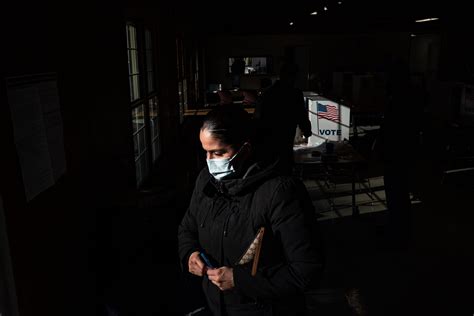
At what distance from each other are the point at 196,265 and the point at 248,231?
29 cm

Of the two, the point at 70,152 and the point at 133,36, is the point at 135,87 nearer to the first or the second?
the point at 133,36

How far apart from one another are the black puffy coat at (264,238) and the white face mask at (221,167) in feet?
0.11

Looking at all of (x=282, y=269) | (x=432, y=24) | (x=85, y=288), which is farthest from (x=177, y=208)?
(x=432, y=24)

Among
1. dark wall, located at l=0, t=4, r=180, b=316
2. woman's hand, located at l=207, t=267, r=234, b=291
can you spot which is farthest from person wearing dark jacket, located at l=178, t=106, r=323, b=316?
dark wall, located at l=0, t=4, r=180, b=316

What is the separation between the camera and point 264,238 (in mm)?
1594

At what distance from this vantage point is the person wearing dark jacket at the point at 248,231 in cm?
156

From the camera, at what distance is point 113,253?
2.81 meters

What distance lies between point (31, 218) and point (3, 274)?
0.27 m

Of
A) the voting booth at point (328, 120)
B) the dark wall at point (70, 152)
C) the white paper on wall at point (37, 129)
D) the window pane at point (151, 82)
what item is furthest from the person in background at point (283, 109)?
the white paper on wall at point (37, 129)

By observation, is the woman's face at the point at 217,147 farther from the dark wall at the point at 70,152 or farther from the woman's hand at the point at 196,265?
the dark wall at the point at 70,152

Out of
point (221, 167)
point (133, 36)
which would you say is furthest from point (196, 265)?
point (133, 36)

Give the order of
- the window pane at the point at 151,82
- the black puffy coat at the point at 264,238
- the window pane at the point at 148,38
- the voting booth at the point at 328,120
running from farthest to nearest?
1. the voting booth at the point at 328,120
2. the window pane at the point at 151,82
3. the window pane at the point at 148,38
4. the black puffy coat at the point at 264,238

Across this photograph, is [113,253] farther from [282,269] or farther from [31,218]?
[282,269]

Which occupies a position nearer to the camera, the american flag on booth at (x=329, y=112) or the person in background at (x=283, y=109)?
the person in background at (x=283, y=109)
